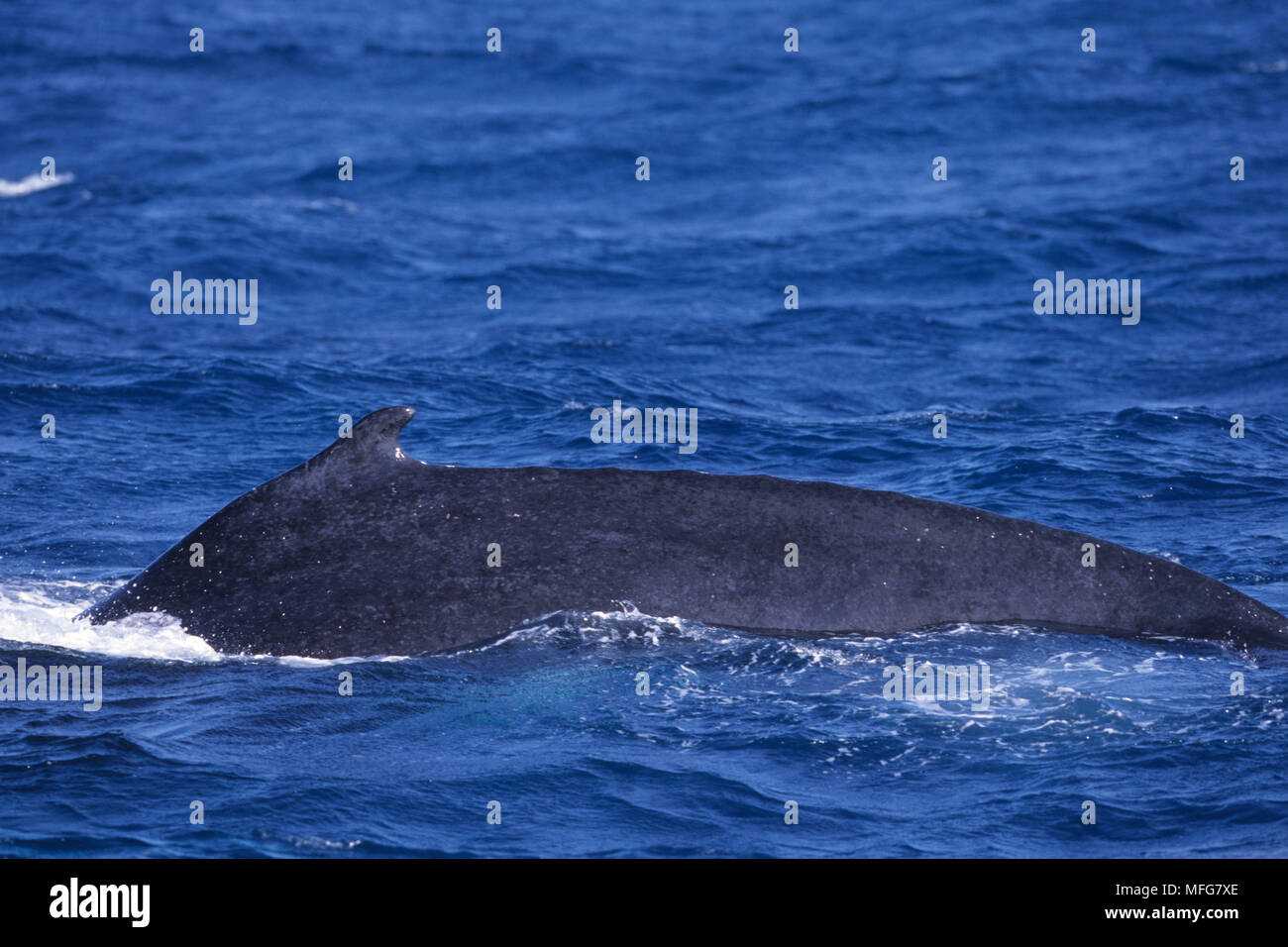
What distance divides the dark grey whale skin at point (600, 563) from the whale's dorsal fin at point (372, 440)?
0.01 metres

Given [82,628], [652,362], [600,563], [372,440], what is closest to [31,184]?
[652,362]

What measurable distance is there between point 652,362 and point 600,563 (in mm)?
12268

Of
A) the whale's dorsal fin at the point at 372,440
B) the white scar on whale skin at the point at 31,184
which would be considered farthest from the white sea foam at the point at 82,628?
the white scar on whale skin at the point at 31,184

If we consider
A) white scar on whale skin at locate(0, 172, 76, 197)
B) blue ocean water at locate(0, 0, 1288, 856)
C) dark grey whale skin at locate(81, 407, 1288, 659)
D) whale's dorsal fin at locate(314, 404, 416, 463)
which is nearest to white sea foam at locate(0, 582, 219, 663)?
blue ocean water at locate(0, 0, 1288, 856)

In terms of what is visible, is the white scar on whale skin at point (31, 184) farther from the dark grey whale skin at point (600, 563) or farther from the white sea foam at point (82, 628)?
the dark grey whale skin at point (600, 563)

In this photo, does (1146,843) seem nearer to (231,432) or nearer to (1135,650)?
(1135,650)

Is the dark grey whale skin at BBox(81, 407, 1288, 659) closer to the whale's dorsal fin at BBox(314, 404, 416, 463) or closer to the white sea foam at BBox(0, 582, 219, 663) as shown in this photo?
the whale's dorsal fin at BBox(314, 404, 416, 463)

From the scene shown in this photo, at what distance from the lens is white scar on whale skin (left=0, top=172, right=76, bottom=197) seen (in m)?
31.8

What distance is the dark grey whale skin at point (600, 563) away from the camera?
8352 mm

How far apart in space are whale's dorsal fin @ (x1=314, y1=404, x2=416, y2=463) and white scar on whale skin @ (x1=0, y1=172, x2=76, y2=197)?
85.3 feet

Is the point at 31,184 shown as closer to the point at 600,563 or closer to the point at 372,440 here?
the point at 372,440

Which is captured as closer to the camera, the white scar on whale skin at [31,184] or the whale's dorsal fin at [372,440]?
the whale's dorsal fin at [372,440]

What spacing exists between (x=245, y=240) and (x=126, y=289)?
140 inches

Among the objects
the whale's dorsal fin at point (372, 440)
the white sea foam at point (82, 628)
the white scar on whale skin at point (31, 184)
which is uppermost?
the white scar on whale skin at point (31, 184)
